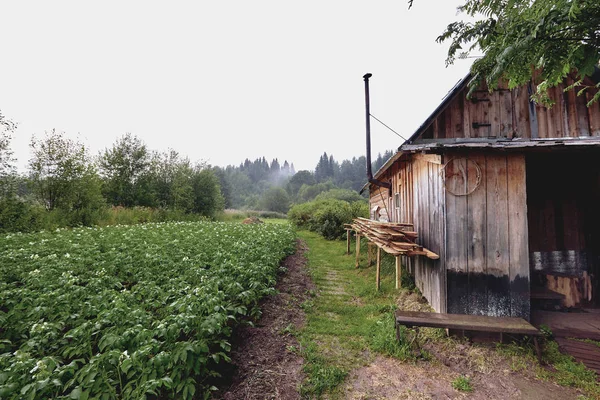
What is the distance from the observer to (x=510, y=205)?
14.8 ft

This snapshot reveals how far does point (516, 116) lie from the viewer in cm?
679

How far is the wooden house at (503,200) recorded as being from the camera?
448 centimetres

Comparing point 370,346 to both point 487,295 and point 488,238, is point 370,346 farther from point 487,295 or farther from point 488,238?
point 488,238

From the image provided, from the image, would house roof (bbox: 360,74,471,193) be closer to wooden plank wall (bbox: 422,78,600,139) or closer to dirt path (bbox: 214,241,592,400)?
wooden plank wall (bbox: 422,78,600,139)

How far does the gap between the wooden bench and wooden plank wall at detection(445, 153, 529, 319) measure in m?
0.38

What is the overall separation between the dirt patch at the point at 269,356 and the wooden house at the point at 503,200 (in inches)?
117

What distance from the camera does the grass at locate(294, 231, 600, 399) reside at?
11.0ft

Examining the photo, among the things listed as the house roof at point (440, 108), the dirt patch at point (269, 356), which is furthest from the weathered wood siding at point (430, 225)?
the dirt patch at point (269, 356)

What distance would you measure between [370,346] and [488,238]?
9.62 feet

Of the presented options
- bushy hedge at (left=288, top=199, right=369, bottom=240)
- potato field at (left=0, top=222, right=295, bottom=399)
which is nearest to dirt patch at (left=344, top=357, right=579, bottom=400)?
potato field at (left=0, top=222, right=295, bottom=399)

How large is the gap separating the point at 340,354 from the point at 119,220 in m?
19.8

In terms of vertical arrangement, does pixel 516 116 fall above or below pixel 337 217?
above

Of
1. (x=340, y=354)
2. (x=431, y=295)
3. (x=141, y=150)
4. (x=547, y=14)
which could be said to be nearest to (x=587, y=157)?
(x=431, y=295)

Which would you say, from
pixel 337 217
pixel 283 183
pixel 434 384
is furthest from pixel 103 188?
pixel 283 183
